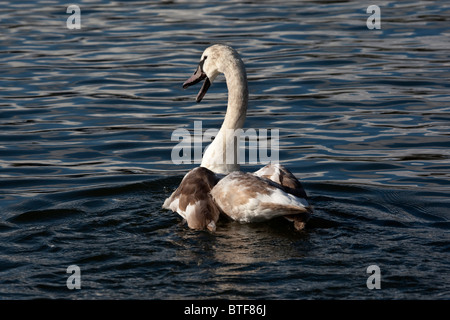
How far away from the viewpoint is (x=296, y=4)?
18484 mm

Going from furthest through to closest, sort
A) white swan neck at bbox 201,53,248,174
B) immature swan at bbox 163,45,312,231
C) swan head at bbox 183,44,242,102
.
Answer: swan head at bbox 183,44,242,102, white swan neck at bbox 201,53,248,174, immature swan at bbox 163,45,312,231

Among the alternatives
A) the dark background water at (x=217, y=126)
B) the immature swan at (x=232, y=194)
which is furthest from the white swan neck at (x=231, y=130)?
the dark background water at (x=217, y=126)

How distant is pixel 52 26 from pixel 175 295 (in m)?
12.2

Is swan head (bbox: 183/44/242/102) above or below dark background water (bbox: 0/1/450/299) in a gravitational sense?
above

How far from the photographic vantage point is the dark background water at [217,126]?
20.6ft

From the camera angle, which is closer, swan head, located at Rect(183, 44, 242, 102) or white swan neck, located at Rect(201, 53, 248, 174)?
white swan neck, located at Rect(201, 53, 248, 174)

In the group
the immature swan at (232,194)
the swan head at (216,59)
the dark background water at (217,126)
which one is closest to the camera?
the dark background water at (217,126)

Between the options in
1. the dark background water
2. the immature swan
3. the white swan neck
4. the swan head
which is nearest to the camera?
the dark background water

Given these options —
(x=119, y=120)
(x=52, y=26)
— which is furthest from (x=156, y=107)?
(x=52, y=26)

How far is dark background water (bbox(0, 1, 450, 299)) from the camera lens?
6.29 m

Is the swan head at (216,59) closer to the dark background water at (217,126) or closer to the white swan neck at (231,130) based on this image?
the white swan neck at (231,130)

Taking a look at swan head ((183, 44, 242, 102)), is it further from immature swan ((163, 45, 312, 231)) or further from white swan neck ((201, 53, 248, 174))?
immature swan ((163, 45, 312, 231))

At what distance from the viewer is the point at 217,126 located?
1145cm

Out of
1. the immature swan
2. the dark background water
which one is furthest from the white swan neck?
the dark background water
